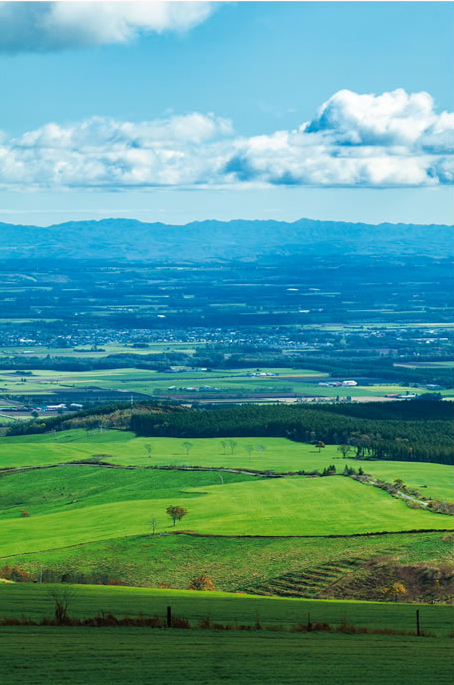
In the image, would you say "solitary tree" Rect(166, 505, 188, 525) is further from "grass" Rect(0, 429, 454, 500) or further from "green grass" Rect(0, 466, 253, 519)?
"grass" Rect(0, 429, 454, 500)

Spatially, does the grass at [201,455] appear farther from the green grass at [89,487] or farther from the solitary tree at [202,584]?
the solitary tree at [202,584]

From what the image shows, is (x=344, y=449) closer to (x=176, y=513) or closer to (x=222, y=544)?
(x=176, y=513)

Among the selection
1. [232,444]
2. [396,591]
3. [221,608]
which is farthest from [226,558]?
[232,444]

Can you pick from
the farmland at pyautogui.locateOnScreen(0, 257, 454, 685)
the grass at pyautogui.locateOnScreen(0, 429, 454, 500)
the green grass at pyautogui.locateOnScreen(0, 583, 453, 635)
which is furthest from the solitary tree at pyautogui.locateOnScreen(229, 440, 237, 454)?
the green grass at pyautogui.locateOnScreen(0, 583, 453, 635)

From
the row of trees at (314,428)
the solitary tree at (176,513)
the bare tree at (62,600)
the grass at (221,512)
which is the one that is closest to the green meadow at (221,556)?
the grass at (221,512)

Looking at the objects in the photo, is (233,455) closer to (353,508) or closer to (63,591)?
(353,508)

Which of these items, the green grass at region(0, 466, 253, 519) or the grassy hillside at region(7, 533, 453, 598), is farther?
the green grass at region(0, 466, 253, 519)
